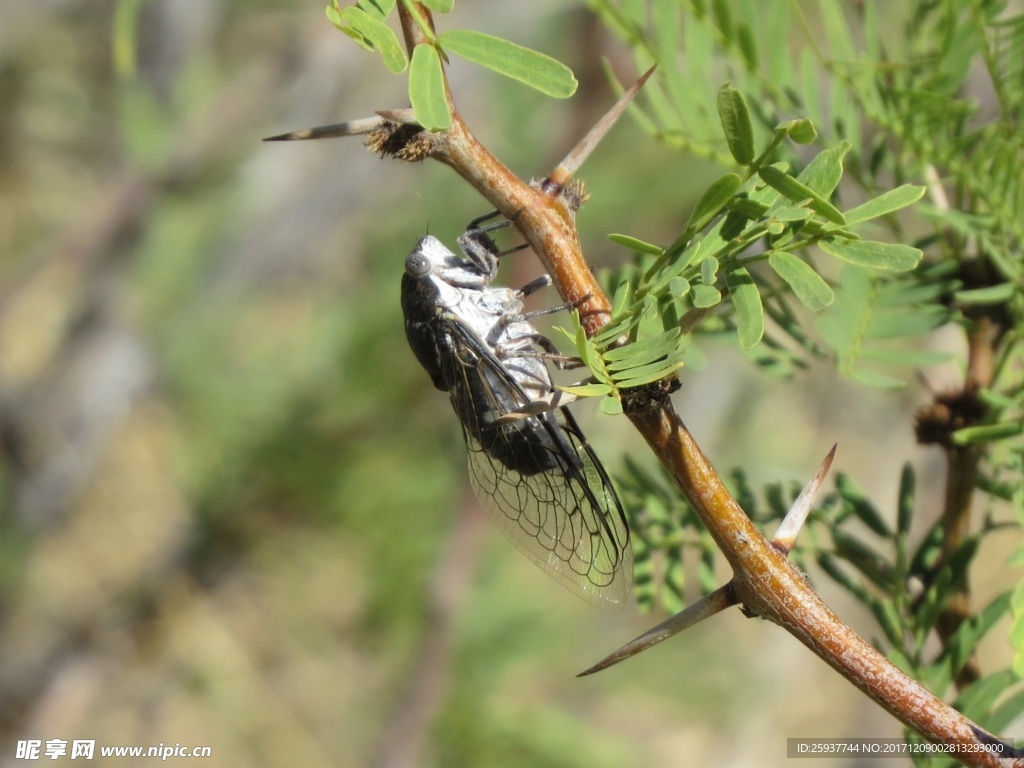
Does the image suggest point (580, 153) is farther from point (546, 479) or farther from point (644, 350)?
point (546, 479)

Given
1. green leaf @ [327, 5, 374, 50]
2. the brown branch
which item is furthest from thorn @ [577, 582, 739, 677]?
green leaf @ [327, 5, 374, 50]

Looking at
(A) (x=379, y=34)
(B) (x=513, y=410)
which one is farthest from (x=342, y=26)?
(B) (x=513, y=410)

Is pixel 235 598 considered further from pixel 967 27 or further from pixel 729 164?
pixel 967 27

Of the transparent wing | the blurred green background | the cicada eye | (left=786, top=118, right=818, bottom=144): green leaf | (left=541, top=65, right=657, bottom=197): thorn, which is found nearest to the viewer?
(left=786, top=118, right=818, bottom=144): green leaf

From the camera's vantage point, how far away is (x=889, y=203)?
A: 41cm

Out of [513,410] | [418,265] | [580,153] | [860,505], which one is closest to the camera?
[580,153]

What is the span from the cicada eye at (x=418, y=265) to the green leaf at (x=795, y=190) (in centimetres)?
53

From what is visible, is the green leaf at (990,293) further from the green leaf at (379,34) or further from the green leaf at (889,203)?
the green leaf at (379,34)

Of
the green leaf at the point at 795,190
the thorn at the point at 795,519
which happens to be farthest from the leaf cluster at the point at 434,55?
the thorn at the point at 795,519

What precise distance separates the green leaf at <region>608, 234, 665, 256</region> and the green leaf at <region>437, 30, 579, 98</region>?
76 millimetres

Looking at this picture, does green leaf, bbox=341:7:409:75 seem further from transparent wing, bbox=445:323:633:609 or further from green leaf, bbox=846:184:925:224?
transparent wing, bbox=445:323:633:609

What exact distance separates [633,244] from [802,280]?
9 cm

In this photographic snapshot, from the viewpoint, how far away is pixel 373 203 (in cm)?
271

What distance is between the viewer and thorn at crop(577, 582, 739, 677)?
432 millimetres
